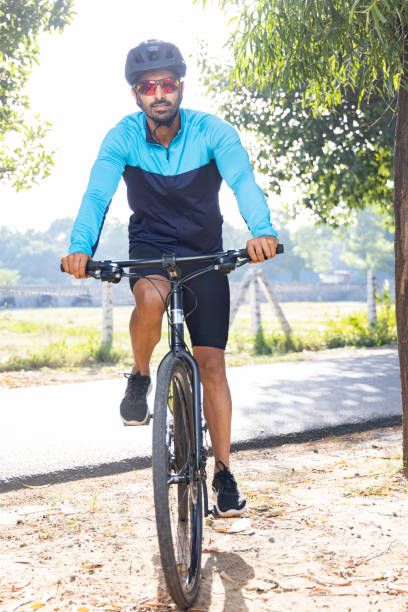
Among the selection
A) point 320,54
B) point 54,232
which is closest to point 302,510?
point 320,54

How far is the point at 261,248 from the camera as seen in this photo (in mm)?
2867

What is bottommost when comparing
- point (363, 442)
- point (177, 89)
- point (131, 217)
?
point (363, 442)

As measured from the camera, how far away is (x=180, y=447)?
9.50 feet

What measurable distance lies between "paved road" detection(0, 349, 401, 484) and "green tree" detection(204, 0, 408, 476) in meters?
2.16

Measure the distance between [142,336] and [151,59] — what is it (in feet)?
4.40

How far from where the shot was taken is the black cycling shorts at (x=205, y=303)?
11.0 ft

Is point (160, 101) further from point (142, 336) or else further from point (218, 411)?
point (218, 411)

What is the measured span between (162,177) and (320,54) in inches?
62.6

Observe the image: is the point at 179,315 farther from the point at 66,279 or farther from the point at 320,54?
the point at 66,279

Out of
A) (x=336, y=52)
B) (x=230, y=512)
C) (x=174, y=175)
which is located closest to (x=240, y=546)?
(x=230, y=512)

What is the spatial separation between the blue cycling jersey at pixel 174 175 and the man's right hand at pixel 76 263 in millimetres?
385

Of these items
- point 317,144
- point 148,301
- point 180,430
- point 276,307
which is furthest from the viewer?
point 276,307

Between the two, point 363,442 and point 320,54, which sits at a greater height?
point 320,54

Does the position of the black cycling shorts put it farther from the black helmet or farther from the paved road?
the paved road
